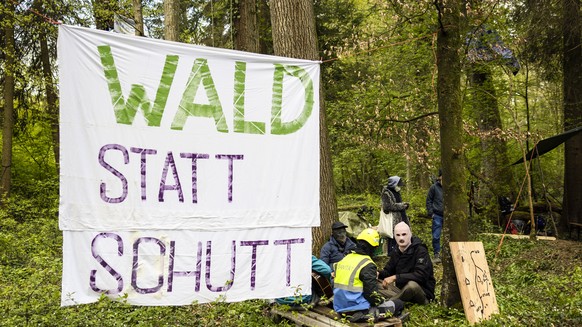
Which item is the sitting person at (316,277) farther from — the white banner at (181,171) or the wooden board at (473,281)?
the wooden board at (473,281)

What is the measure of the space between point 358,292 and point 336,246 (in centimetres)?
175

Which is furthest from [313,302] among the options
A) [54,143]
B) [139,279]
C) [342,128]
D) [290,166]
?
[54,143]

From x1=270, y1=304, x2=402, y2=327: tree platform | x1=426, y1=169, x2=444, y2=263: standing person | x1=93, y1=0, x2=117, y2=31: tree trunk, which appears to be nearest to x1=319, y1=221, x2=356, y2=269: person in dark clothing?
x1=270, y1=304, x2=402, y2=327: tree platform

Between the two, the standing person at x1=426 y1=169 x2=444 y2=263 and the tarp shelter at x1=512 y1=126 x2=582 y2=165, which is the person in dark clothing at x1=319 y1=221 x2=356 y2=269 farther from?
the tarp shelter at x1=512 y1=126 x2=582 y2=165

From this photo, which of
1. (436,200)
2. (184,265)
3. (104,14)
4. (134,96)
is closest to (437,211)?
(436,200)

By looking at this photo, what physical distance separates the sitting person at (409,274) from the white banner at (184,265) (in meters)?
2.09

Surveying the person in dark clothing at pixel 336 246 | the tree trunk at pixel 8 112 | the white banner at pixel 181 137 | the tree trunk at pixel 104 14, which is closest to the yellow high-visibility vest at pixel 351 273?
the white banner at pixel 181 137

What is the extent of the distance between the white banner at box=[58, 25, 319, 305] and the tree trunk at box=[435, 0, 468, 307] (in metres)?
1.99

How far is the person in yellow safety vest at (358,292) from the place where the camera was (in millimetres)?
5434

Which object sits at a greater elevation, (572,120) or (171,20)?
(171,20)

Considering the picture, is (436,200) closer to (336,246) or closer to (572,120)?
(336,246)

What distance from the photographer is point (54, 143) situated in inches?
640

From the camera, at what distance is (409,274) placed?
6.55 m

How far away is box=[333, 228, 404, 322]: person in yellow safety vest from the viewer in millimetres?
5434
